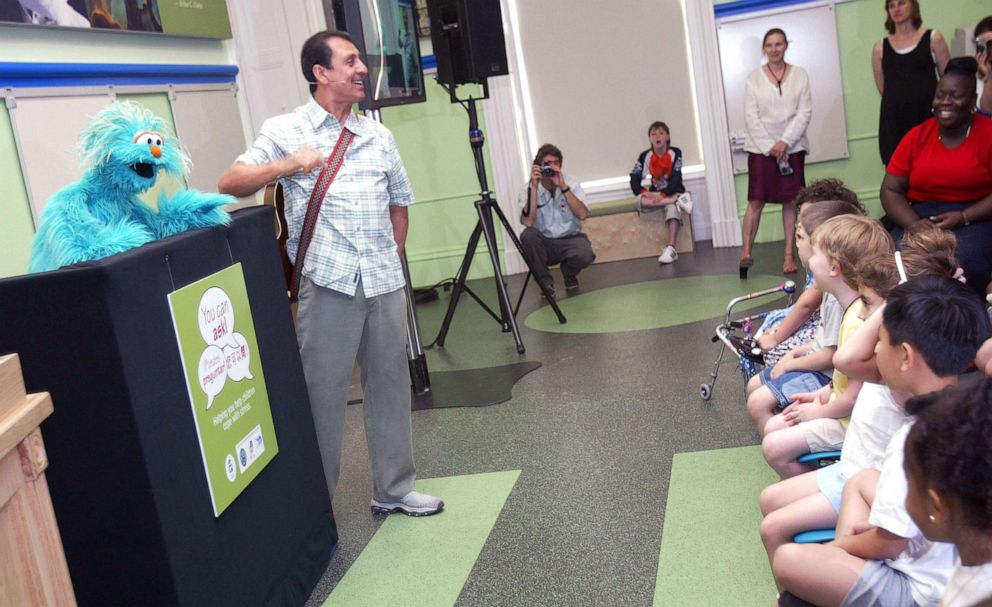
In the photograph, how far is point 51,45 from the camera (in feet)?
16.2

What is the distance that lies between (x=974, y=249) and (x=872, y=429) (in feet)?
7.82

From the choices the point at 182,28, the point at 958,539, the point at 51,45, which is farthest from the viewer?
the point at 182,28

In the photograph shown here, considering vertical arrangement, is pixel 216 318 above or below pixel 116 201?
below

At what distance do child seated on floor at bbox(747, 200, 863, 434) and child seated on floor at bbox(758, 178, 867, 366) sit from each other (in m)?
0.05

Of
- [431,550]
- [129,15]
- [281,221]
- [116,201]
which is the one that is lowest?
[431,550]

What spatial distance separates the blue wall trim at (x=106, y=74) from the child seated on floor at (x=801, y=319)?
3.63 m

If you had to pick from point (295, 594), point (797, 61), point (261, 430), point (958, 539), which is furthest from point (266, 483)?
point (797, 61)

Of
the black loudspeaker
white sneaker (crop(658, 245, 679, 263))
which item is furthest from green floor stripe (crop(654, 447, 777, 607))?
white sneaker (crop(658, 245, 679, 263))

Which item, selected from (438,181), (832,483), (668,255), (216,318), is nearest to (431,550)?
(216,318)

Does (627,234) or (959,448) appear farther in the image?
(627,234)

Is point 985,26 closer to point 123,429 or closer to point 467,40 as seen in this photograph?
point 467,40

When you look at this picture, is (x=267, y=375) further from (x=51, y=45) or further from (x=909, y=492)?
(x=51, y=45)

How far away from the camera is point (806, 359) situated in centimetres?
306

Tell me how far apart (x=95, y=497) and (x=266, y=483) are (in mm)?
650
